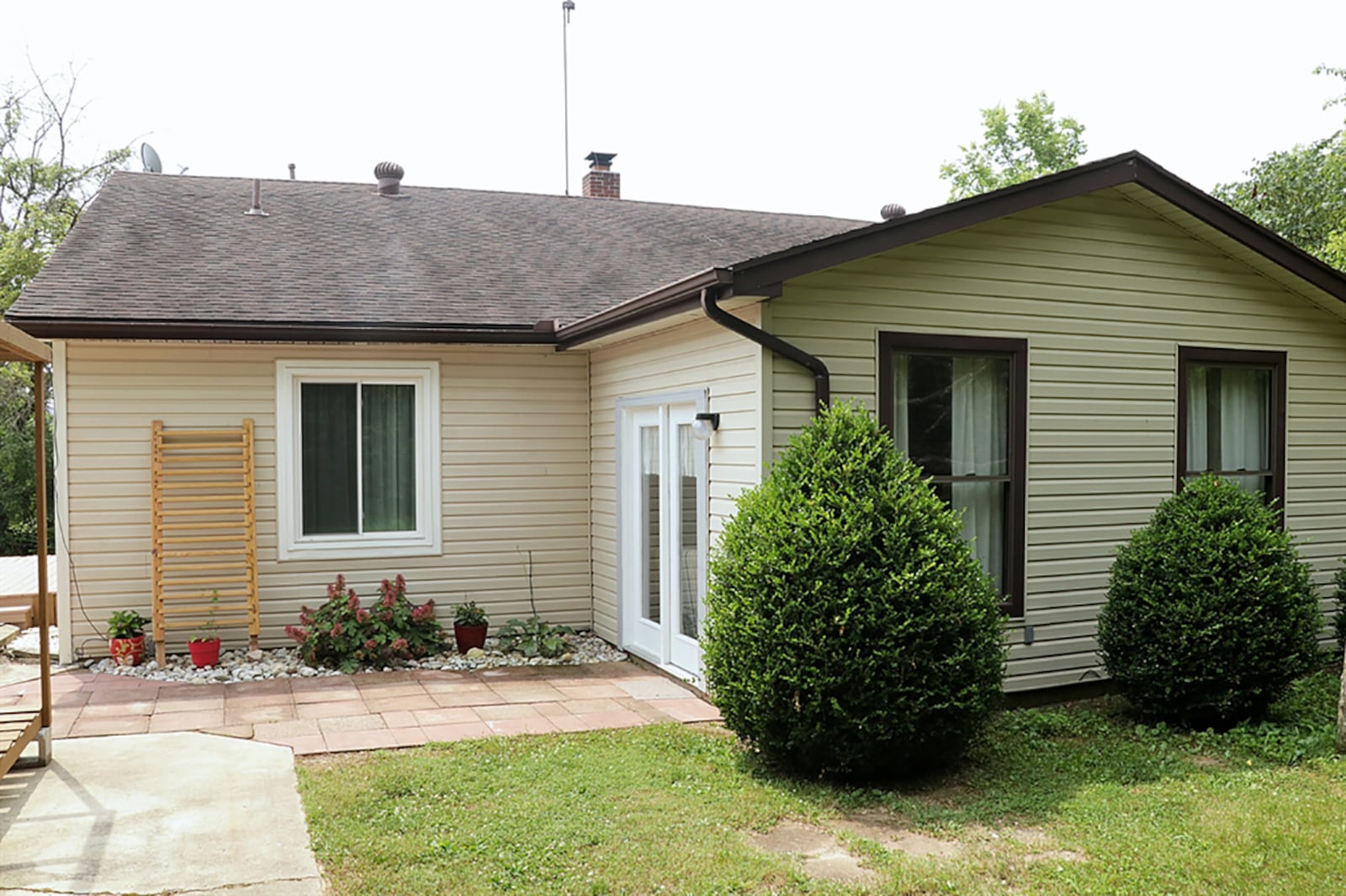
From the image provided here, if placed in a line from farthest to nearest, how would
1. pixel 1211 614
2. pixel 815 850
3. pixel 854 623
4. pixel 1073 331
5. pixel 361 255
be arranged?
pixel 361 255 < pixel 1073 331 < pixel 1211 614 < pixel 854 623 < pixel 815 850

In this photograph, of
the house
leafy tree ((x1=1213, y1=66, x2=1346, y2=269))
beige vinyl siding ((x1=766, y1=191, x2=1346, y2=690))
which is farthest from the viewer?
leafy tree ((x1=1213, y1=66, x2=1346, y2=269))

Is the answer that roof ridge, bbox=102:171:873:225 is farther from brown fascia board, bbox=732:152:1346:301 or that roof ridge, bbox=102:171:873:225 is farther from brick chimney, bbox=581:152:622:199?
brown fascia board, bbox=732:152:1346:301

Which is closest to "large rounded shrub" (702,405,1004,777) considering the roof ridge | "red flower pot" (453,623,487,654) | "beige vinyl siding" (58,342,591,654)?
"red flower pot" (453,623,487,654)

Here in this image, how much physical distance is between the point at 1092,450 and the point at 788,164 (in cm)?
2493

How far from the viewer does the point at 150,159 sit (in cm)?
1237

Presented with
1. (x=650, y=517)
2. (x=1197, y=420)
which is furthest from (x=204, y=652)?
(x=1197, y=420)

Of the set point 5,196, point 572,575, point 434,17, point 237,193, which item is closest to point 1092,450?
point 572,575

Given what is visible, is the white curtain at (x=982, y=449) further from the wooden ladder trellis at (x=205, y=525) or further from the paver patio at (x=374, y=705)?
the wooden ladder trellis at (x=205, y=525)

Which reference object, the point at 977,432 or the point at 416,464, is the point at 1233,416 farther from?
the point at 416,464

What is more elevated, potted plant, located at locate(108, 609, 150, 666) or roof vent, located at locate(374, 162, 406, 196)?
roof vent, located at locate(374, 162, 406, 196)

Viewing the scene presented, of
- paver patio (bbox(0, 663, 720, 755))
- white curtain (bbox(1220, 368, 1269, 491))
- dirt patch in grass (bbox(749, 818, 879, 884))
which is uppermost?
white curtain (bbox(1220, 368, 1269, 491))

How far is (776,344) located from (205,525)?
4.93m

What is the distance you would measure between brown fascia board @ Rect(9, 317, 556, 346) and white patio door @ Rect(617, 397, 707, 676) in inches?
47.9

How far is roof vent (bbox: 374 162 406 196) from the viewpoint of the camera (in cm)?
1190
